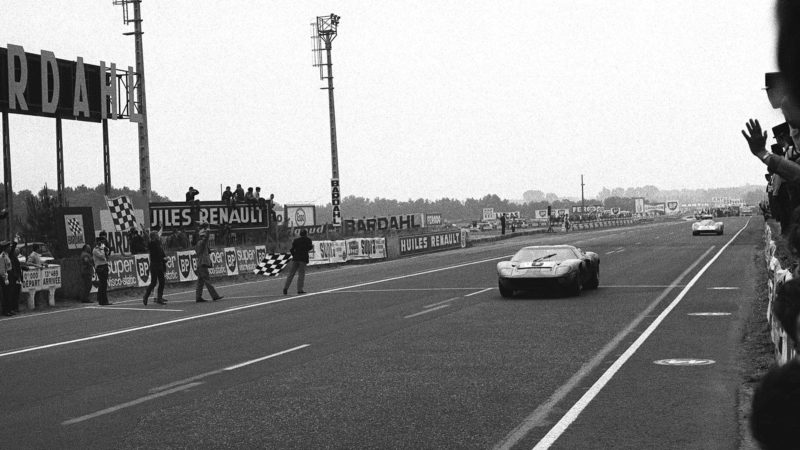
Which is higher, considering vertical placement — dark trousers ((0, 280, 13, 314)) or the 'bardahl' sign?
the 'bardahl' sign

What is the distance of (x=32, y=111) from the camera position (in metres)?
32.7

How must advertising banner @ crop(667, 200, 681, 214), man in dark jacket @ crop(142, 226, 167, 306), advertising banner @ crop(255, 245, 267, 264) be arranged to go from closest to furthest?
man in dark jacket @ crop(142, 226, 167, 306) → advertising banner @ crop(255, 245, 267, 264) → advertising banner @ crop(667, 200, 681, 214)

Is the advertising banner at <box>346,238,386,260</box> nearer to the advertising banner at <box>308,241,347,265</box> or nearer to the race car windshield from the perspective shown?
the advertising banner at <box>308,241,347,265</box>

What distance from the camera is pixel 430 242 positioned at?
49.3 m

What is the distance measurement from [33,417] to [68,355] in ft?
14.9

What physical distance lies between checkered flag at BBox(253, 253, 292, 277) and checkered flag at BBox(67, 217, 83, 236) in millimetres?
7083

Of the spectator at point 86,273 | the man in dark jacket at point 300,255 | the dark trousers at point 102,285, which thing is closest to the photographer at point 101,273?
the dark trousers at point 102,285

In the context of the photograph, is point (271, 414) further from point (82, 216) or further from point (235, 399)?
point (82, 216)

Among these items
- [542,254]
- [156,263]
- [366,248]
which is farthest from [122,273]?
[366,248]

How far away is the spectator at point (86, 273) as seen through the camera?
2286 cm

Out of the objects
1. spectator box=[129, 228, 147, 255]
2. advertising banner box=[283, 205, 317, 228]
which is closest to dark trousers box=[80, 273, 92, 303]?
spectator box=[129, 228, 147, 255]

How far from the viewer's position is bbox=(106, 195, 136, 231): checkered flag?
2864 cm

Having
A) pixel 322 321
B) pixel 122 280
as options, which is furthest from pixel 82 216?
pixel 322 321

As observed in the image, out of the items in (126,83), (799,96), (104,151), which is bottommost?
(799,96)
